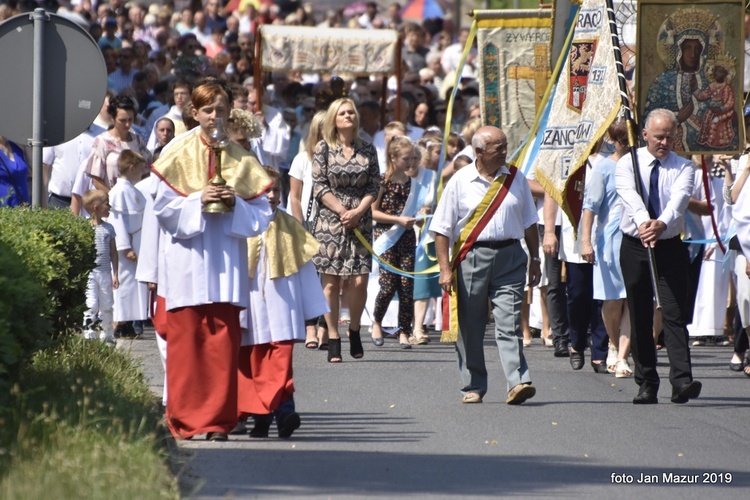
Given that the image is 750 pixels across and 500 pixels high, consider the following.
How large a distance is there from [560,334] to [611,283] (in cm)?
168

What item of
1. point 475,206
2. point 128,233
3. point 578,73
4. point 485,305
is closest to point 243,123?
point 475,206

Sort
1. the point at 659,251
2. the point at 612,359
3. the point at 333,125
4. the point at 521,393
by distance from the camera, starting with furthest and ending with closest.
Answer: the point at 333,125, the point at 612,359, the point at 659,251, the point at 521,393

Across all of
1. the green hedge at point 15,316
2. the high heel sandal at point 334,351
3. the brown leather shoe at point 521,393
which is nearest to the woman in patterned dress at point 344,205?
the high heel sandal at point 334,351

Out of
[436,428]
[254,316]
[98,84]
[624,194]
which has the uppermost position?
[98,84]

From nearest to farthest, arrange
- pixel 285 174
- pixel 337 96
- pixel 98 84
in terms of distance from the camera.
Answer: pixel 98 84 → pixel 337 96 → pixel 285 174

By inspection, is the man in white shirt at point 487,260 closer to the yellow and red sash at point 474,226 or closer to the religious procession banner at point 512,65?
the yellow and red sash at point 474,226

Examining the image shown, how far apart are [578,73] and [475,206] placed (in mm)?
2091

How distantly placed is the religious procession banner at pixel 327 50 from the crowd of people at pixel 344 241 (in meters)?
0.43

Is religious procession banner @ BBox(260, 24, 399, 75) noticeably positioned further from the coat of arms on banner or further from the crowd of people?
the coat of arms on banner

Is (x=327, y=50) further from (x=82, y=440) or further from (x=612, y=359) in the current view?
(x=82, y=440)

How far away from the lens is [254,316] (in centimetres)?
894

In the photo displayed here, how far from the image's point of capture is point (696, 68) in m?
11.5

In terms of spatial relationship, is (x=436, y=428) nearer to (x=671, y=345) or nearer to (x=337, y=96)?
(x=671, y=345)

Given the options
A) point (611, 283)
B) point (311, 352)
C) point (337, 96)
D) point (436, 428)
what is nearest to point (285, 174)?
point (337, 96)
